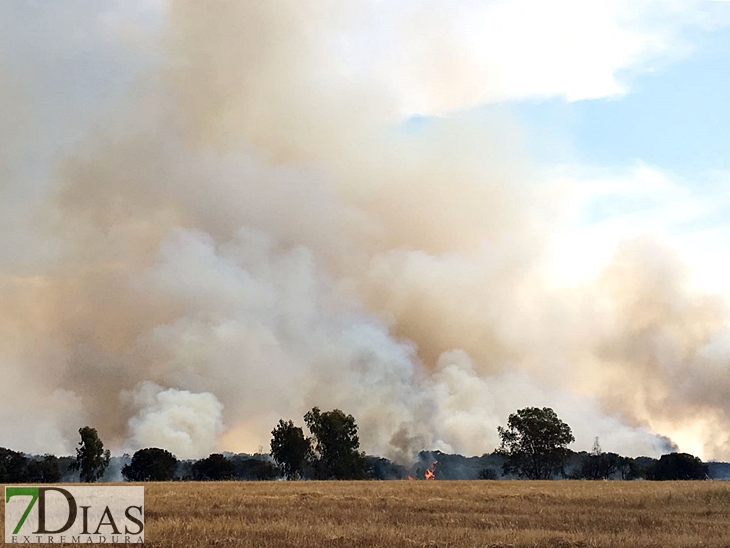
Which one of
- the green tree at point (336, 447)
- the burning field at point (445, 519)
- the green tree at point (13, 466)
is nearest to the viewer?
the burning field at point (445, 519)

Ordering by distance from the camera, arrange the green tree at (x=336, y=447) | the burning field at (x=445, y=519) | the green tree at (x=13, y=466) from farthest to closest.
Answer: the green tree at (x=336, y=447)
the green tree at (x=13, y=466)
the burning field at (x=445, y=519)

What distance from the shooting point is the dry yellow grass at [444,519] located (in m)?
24.5

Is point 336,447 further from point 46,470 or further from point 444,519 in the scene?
point 444,519

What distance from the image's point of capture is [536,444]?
133750mm

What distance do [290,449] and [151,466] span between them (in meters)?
24.9

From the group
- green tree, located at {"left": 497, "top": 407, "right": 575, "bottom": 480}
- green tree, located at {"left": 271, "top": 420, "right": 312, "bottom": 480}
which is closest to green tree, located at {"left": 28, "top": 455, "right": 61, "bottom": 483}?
green tree, located at {"left": 271, "top": 420, "right": 312, "bottom": 480}

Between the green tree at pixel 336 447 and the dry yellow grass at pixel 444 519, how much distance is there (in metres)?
89.2

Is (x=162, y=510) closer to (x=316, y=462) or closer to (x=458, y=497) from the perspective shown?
(x=458, y=497)

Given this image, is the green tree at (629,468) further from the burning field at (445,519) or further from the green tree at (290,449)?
the burning field at (445,519)

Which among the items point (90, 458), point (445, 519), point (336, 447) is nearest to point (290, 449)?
point (336, 447)

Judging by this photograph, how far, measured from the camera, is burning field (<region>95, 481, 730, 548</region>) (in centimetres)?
2447

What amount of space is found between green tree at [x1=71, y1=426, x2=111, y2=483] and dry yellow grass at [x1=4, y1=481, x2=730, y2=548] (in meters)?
90.4

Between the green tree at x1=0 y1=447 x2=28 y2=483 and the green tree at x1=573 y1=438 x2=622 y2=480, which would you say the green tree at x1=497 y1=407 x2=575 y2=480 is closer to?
the green tree at x1=573 y1=438 x2=622 y2=480

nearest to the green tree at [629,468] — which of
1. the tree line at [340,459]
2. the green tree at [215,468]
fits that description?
the tree line at [340,459]
